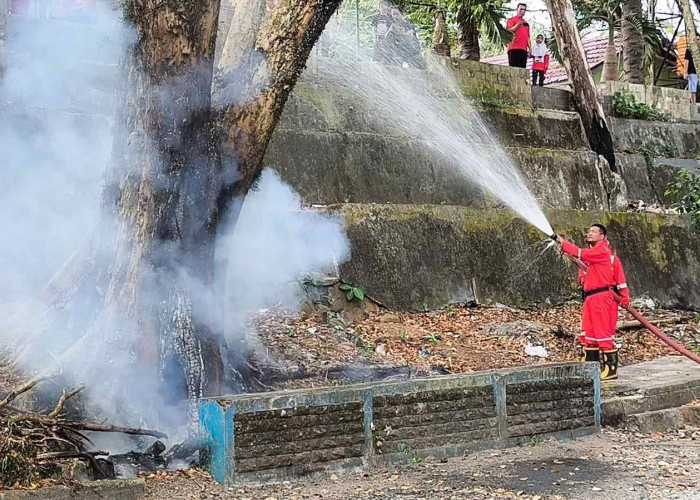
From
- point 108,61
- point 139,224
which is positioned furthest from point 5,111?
point 139,224

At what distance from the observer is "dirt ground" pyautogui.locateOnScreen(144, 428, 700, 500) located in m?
4.96

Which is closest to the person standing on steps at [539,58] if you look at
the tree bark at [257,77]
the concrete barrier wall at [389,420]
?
the concrete barrier wall at [389,420]

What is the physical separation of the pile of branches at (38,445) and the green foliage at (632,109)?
14073mm

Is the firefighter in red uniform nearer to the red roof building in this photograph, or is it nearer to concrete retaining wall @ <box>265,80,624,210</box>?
concrete retaining wall @ <box>265,80,624,210</box>

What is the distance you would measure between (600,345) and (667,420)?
1.26 metres

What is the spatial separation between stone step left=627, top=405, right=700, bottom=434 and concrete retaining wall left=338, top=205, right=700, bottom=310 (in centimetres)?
354

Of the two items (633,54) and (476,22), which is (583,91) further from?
(633,54)

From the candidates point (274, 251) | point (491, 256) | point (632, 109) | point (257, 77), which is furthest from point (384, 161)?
point (632, 109)

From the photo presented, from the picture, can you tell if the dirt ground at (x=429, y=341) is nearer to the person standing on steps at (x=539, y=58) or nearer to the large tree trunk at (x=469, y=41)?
the large tree trunk at (x=469, y=41)

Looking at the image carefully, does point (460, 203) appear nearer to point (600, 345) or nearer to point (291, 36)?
point (600, 345)

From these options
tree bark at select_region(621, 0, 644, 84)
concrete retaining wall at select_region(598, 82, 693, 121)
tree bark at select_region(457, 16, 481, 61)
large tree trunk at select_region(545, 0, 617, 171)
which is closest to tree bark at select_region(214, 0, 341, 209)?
large tree trunk at select_region(545, 0, 617, 171)

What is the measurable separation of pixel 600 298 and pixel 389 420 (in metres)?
3.70

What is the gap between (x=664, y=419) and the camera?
7.26m

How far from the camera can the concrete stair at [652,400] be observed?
708 cm
